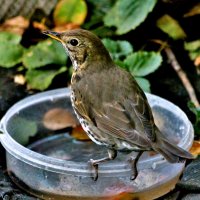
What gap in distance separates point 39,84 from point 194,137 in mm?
1331

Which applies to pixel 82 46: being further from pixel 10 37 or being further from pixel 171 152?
pixel 10 37

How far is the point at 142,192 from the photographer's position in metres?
4.57

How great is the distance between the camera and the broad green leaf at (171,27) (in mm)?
6238

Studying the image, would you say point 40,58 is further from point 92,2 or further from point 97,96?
point 97,96

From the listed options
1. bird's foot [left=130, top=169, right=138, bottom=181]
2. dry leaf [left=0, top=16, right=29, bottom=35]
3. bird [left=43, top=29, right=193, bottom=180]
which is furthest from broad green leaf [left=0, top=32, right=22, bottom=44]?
bird's foot [left=130, top=169, right=138, bottom=181]

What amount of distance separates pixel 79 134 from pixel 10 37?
3.86 feet

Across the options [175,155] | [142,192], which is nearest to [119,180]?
[142,192]

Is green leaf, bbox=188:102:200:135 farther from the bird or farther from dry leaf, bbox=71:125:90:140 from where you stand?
dry leaf, bbox=71:125:90:140

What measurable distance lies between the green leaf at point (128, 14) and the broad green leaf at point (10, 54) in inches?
29.9

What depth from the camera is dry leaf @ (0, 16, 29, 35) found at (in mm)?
6402

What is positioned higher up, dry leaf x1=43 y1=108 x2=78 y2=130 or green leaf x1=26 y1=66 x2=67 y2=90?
green leaf x1=26 y1=66 x2=67 y2=90

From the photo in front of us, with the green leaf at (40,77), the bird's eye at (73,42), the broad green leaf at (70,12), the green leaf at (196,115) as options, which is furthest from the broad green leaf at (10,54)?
the green leaf at (196,115)

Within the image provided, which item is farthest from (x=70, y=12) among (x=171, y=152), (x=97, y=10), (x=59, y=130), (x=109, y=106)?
(x=171, y=152)

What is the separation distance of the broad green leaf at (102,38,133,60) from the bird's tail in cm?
171
